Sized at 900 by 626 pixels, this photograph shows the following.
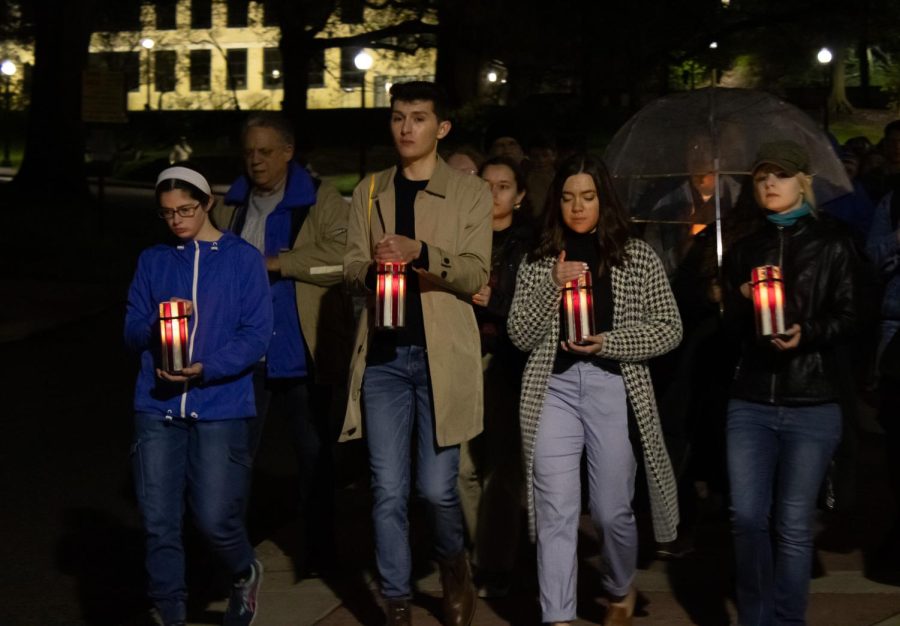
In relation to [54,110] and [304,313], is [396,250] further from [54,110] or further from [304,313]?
[54,110]

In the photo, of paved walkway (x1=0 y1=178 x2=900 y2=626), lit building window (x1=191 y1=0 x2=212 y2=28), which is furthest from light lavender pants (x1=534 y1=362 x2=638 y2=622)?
lit building window (x1=191 y1=0 x2=212 y2=28)

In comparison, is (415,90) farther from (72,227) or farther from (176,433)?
(72,227)

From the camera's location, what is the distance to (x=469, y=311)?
6094 mm

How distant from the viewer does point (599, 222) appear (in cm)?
599

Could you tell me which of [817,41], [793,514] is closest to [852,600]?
[793,514]

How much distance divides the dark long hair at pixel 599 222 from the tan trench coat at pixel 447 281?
9.2 inches

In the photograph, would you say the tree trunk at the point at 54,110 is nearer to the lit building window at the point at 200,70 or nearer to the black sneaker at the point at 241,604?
the black sneaker at the point at 241,604

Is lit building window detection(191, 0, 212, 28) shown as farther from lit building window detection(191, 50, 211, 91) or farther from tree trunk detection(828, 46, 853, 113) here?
tree trunk detection(828, 46, 853, 113)

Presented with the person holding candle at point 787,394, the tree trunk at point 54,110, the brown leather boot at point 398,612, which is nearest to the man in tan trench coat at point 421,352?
the brown leather boot at point 398,612

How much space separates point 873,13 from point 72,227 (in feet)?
73.4

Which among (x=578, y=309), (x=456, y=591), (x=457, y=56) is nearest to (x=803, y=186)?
(x=578, y=309)

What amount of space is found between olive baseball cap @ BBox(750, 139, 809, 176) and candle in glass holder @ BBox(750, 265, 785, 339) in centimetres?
53

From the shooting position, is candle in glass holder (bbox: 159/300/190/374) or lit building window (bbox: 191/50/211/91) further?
lit building window (bbox: 191/50/211/91)

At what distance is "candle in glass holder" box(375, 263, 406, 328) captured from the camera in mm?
5410
